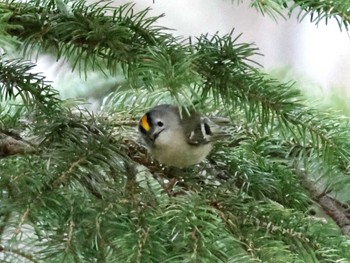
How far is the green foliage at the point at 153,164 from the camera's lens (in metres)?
0.49

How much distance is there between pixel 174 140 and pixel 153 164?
77 millimetres

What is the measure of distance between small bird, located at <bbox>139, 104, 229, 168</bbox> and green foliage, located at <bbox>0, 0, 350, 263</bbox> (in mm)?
14

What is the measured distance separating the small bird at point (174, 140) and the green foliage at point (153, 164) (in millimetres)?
14

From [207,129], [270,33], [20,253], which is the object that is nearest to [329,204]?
[207,129]

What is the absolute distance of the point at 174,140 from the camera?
75 cm

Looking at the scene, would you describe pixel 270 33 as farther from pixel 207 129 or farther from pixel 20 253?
pixel 20 253

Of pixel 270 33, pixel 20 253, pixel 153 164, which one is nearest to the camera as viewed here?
pixel 20 253

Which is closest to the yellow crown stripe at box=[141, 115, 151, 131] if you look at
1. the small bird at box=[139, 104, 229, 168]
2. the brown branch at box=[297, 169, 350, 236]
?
the small bird at box=[139, 104, 229, 168]

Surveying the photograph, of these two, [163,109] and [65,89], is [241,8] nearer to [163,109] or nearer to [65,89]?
[65,89]

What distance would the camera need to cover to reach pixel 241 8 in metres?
2.19

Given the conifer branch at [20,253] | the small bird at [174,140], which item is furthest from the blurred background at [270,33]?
the conifer branch at [20,253]

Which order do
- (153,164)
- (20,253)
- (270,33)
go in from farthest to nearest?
(270,33)
(153,164)
(20,253)

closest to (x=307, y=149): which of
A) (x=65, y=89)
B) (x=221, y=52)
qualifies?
(x=221, y=52)

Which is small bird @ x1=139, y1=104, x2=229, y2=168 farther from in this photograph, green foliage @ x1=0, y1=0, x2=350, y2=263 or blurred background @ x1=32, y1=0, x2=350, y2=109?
blurred background @ x1=32, y1=0, x2=350, y2=109
